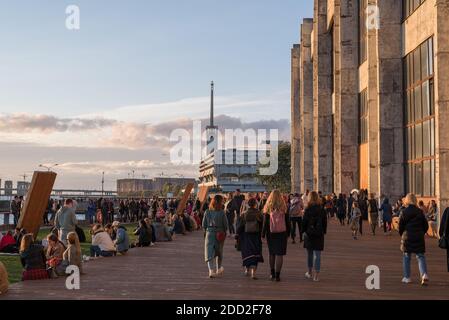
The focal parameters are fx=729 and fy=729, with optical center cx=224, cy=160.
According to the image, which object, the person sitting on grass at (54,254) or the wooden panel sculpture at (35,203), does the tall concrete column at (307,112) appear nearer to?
the wooden panel sculpture at (35,203)

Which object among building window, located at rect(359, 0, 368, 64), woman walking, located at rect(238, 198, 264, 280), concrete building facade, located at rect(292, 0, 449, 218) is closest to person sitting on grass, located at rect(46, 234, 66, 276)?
woman walking, located at rect(238, 198, 264, 280)

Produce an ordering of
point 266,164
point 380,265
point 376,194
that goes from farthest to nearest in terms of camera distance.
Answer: point 266,164 → point 376,194 → point 380,265

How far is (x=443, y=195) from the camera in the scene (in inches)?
1067

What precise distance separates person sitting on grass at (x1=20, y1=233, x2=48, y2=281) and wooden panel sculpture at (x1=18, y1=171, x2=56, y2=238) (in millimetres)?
8077

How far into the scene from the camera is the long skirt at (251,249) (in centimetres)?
1569

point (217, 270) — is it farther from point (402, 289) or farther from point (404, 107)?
point (404, 107)

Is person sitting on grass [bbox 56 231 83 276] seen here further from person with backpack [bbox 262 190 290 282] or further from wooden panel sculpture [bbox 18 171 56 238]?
wooden panel sculpture [bbox 18 171 56 238]

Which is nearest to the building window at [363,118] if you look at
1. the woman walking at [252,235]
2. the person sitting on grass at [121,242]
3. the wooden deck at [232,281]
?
the wooden deck at [232,281]

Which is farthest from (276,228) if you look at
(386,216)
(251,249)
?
(386,216)

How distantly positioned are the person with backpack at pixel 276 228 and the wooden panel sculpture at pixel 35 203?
11578 millimetres

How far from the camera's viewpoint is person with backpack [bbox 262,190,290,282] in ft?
49.4

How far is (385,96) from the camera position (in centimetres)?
3800
